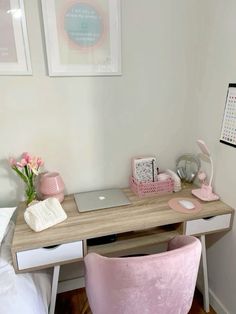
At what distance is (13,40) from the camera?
1.32m

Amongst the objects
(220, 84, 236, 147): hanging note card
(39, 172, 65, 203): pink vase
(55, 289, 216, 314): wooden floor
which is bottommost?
(55, 289, 216, 314): wooden floor

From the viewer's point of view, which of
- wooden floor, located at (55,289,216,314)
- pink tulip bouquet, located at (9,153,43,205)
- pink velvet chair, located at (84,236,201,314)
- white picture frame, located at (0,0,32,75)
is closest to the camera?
pink velvet chair, located at (84,236,201,314)

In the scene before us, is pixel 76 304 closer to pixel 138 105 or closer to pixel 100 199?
pixel 100 199

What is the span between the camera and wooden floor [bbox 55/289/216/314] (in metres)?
1.67

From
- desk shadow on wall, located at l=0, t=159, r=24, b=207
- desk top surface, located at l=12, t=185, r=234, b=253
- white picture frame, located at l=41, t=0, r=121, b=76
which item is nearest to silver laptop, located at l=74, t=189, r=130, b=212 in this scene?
desk top surface, located at l=12, t=185, r=234, b=253

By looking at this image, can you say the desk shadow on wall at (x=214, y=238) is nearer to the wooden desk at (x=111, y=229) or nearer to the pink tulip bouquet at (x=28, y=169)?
the wooden desk at (x=111, y=229)

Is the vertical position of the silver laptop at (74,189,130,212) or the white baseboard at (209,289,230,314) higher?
the silver laptop at (74,189,130,212)

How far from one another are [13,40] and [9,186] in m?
0.84

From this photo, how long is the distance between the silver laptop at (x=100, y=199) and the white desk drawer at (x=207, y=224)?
1.28 feet

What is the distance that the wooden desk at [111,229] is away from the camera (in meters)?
1.17

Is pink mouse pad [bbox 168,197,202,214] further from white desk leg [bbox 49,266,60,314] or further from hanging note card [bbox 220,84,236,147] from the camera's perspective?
white desk leg [bbox 49,266,60,314]

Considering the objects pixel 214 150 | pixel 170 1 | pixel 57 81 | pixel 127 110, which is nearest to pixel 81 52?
pixel 57 81

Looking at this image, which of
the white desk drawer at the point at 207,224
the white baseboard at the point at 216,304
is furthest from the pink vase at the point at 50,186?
the white baseboard at the point at 216,304

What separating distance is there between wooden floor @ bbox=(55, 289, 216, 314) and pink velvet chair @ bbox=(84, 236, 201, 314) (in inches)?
30.3
